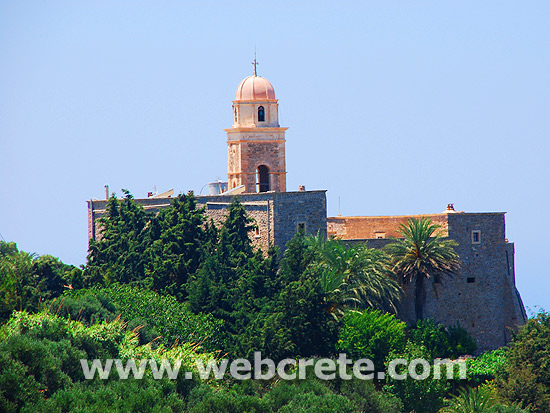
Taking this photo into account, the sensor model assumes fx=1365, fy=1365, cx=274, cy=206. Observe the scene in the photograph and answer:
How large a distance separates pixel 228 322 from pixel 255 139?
10867 mm

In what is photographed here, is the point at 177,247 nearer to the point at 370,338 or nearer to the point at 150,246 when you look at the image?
Result: the point at 150,246

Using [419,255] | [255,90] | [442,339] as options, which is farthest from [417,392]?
[255,90]

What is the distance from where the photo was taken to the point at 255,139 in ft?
185

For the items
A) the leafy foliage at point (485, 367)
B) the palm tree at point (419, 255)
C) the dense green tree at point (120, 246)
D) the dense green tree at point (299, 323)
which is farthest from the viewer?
the dense green tree at point (120, 246)

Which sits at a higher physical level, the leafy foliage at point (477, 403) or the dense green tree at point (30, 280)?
the dense green tree at point (30, 280)

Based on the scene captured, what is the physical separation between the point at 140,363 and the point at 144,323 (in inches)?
173

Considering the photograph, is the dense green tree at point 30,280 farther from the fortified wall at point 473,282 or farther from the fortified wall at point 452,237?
the fortified wall at point 473,282

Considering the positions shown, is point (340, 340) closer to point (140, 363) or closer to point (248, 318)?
point (248, 318)

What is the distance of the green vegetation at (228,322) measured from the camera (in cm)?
3878

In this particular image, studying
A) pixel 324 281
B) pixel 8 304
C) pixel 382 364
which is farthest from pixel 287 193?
pixel 8 304

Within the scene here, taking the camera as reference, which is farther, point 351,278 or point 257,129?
point 257,129

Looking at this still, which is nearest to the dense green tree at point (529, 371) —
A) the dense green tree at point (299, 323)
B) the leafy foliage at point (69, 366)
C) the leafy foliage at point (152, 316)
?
the dense green tree at point (299, 323)

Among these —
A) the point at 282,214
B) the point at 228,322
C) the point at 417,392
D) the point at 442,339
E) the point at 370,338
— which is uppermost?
the point at 282,214

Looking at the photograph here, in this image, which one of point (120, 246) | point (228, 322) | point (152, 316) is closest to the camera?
point (152, 316)
